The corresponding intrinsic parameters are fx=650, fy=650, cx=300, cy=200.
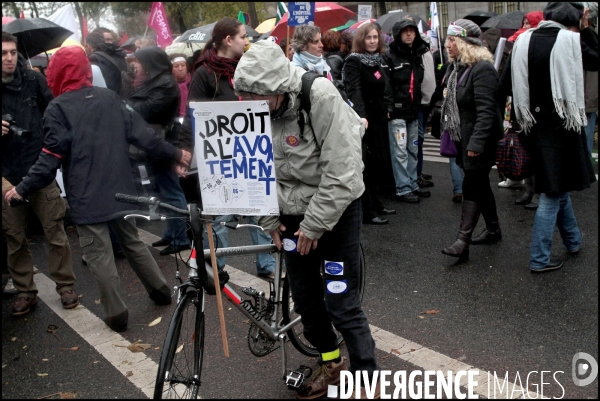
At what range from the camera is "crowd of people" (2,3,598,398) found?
10.2 ft

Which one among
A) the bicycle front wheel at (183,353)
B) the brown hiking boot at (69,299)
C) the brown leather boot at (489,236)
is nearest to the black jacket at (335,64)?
the brown leather boot at (489,236)

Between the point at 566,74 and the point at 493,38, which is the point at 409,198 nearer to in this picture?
the point at 493,38

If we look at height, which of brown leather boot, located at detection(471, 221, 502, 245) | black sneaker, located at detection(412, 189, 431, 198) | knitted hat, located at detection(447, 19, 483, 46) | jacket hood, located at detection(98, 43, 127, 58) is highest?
jacket hood, located at detection(98, 43, 127, 58)

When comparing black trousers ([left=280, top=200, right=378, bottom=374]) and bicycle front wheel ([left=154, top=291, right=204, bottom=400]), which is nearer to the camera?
bicycle front wheel ([left=154, top=291, right=204, bottom=400])

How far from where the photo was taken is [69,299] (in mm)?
5215

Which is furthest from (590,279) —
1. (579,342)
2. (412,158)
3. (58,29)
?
(58,29)

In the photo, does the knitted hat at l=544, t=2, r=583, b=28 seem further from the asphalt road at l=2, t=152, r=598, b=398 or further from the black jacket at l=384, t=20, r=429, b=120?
the black jacket at l=384, t=20, r=429, b=120

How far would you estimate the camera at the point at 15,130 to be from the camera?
5027 mm

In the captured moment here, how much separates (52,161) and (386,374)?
8.63 ft

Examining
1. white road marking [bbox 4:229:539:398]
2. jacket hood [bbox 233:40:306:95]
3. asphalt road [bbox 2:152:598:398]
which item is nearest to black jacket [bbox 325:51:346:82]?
asphalt road [bbox 2:152:598:398]

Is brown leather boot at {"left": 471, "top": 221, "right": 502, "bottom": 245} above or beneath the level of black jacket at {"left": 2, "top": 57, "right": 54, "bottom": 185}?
beneath

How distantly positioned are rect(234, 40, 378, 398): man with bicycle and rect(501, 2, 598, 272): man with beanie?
2282 millimetres

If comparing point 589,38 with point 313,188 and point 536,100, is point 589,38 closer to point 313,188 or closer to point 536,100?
point 536,100

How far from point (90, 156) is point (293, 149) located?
6.30ft
